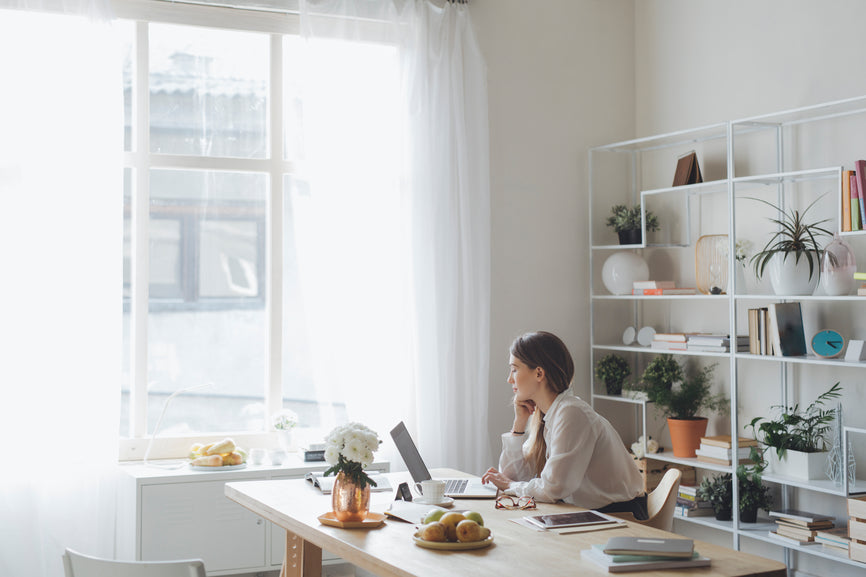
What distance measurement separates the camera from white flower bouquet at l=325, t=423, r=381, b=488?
2.51 meters

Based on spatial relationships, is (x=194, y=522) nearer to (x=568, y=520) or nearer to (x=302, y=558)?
(x=302, y=558)

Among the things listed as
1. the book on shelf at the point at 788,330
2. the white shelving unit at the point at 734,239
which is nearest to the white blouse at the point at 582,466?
the white shelving unit at the point at 734,239

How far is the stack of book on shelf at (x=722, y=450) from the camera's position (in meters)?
4.09

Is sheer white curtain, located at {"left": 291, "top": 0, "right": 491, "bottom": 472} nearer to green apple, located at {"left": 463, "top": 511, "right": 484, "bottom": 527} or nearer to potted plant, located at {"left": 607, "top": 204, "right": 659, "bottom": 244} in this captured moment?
potted plant, located at {"left": 607, "top": 204, "right": 659, "bottom": 244}

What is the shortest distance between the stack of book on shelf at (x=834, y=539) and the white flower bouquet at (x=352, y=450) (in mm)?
2083

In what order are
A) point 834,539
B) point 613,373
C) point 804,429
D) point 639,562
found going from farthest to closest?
point 613,373
point 804,429
point 834,539
point 639,562

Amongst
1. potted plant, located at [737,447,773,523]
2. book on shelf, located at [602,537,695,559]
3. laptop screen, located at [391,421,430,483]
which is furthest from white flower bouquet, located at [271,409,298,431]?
book on shelf, located at [602,537,695,559]

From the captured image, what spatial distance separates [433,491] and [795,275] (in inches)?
76.1

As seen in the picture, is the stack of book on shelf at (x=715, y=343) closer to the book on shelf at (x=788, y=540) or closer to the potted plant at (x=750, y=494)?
the potted plant at (x=750, y=494)

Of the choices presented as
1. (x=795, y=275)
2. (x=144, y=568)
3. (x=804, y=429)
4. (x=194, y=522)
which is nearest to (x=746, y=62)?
(x=795, y=275)

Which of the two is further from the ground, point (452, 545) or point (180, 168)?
point (180, 168)

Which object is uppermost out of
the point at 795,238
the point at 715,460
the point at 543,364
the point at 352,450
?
the point at 795,238

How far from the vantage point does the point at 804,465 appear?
3730mm

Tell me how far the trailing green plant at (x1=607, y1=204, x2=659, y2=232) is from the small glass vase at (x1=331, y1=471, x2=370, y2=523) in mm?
2634
